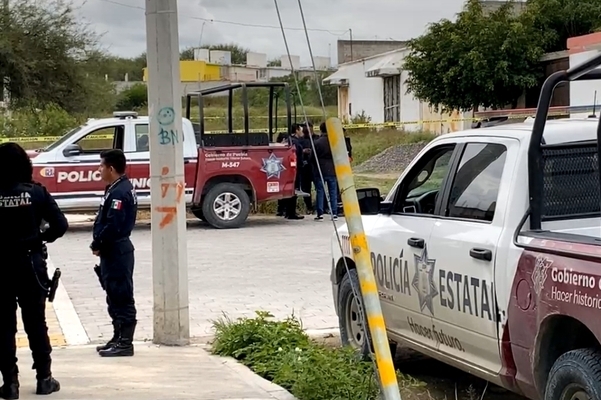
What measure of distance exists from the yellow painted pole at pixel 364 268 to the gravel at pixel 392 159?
28.5m

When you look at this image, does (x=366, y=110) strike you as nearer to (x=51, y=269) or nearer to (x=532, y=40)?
(x=532, y=40)

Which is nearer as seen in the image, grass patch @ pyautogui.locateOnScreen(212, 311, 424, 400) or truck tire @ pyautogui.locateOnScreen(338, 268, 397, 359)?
grass patch @ pyautogui.locateOnScreen(212, 311, 424, 400)

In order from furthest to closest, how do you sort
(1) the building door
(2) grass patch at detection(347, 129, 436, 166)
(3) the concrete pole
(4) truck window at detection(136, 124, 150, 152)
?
1. (1) the building door
2. (2) grass patch at detection(347, 129, 436, 166)
3. (4) truck window at detection(136, 124, 150, 152)
4. (3) the concrete pole

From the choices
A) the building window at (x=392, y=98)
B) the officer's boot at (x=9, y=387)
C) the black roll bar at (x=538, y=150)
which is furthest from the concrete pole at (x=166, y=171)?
the building window at (x=392, y=98)

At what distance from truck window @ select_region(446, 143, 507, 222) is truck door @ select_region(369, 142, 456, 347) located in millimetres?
202

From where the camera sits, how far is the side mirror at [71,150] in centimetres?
1703

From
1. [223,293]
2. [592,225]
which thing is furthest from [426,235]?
[223,293]

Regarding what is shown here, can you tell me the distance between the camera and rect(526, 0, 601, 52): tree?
33.1 metres

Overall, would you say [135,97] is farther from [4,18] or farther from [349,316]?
[349,316]

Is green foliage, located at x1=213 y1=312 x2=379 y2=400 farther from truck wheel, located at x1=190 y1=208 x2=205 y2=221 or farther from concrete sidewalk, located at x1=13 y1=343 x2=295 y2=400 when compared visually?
truck wheel, located at x1=190 y1=208 x2=205 y2=221

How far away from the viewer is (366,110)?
53.4 metres

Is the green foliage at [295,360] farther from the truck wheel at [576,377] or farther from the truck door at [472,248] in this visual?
the truck wheel at [576,377]

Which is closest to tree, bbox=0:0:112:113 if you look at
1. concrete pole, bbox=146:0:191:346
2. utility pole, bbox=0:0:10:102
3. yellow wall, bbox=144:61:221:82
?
utility pole, bbox=0:0:10:102

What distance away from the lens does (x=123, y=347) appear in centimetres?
791
